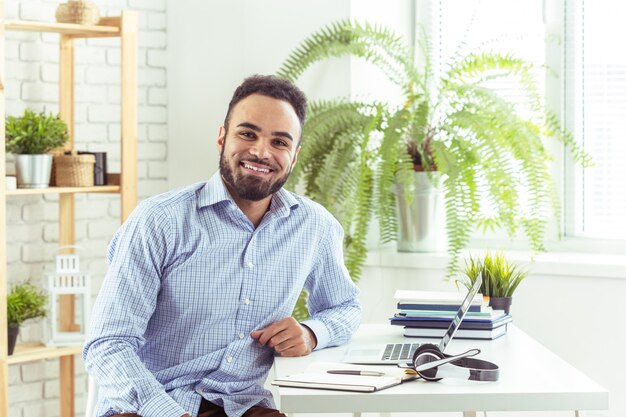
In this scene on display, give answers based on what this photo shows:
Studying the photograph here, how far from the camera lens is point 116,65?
11.6 ft

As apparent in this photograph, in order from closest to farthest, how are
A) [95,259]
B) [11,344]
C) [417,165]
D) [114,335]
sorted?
[114,335] → [11,344] → [417,165] → [95,259]

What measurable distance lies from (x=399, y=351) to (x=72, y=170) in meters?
1.54

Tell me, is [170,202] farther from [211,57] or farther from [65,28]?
[211,57]

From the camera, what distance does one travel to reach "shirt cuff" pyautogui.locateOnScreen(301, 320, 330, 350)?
2.07 m

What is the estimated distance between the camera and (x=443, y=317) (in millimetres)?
2160

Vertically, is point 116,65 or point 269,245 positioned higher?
point 116,65

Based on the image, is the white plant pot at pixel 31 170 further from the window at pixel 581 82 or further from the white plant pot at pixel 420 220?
the window at pixel 581 82

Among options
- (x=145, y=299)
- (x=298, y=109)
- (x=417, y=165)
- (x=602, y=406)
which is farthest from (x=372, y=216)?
(x=602, y=406)

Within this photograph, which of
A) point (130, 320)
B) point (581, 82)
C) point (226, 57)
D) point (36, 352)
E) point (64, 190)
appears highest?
point (226, 57)

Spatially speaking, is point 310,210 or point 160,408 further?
point 310,210

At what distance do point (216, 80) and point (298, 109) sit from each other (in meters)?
1.49

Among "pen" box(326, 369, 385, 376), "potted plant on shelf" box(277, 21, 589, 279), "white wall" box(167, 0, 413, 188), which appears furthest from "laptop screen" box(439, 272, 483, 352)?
"white wall" box(167, 0, 413, 188)

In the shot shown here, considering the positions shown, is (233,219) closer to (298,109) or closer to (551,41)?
(298,109)

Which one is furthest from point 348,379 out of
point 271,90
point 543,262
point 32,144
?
point 32,144
